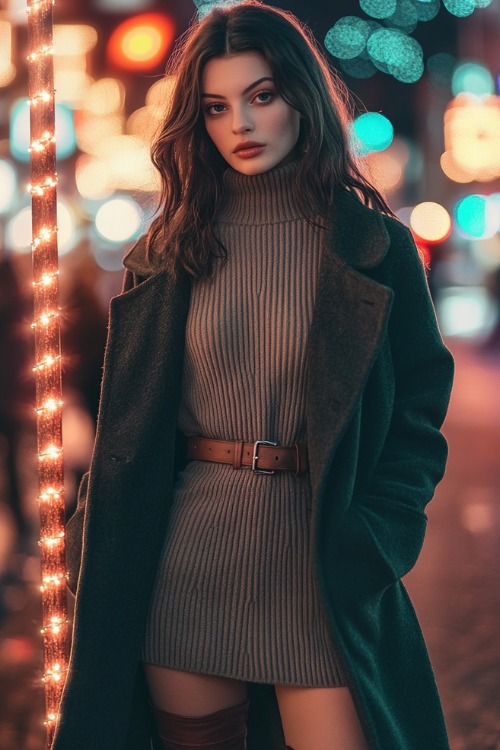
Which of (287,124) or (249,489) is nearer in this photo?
(249,489)

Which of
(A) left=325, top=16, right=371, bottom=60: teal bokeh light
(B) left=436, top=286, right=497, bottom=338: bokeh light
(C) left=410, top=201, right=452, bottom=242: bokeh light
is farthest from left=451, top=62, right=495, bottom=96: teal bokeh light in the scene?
(C) left=410, top=201, right=452, bottom=242: bokeh light

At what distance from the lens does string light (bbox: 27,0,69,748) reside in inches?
107

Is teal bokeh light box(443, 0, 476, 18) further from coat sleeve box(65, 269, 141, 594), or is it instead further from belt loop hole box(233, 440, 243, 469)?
belt loop hole box(233, 440, 243, 469)

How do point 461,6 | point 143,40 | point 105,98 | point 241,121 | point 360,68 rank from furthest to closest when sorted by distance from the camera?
point 360,68 → point 461,6 → point 105,98 → point 143,40 → point 241,121

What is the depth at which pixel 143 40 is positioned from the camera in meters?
10.4

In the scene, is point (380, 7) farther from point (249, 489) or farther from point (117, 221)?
point (249, 489)

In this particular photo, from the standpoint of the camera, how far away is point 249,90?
264cm

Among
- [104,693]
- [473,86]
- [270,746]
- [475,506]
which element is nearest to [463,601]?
[475,506]

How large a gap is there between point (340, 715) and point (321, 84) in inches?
55.5

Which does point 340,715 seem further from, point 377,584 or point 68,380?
point 68,380

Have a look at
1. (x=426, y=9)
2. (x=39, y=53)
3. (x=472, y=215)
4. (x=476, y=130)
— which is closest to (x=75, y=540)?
(x=39, y=53)

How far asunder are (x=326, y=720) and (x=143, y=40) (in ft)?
29.2

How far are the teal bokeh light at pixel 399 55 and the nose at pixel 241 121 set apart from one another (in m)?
39.4

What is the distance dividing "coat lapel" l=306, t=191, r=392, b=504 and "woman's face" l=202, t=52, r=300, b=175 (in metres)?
0.26
